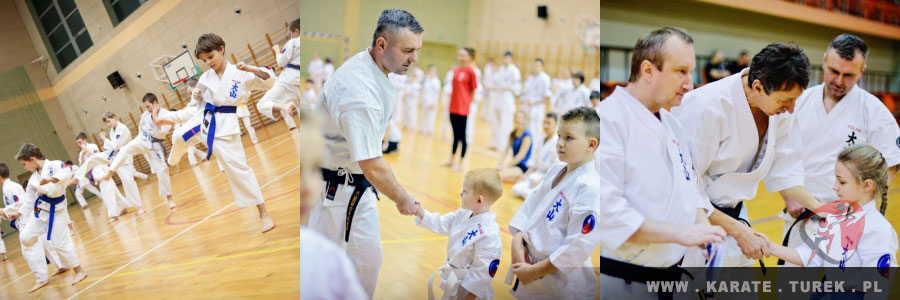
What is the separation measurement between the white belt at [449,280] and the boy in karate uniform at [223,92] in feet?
3.38

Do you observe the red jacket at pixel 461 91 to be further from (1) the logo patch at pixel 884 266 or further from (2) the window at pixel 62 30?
(1) the logo patch at pixel 884 266

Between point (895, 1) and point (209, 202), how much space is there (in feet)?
11.8

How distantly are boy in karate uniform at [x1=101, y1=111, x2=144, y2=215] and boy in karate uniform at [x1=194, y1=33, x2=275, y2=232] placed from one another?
389 millimetres

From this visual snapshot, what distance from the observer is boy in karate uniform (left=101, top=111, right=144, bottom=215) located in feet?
8.41

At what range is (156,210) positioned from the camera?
2.61m

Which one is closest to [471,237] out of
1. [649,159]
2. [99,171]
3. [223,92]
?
[649,159]

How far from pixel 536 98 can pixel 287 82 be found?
22.3 feet

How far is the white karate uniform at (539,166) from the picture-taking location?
4.29 metres

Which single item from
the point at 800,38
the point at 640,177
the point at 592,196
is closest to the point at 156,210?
the point at 592,196

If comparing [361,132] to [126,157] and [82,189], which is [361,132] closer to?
[126,157]

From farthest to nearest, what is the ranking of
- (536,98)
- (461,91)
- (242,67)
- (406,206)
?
(536,98) < (461,91) < (242,67) < (406,206)

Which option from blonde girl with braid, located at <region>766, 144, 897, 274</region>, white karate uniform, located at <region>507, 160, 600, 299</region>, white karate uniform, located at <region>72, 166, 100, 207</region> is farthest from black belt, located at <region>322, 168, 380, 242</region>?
blonde girl with braid, located at <region>766, 144, 897, 274</region>

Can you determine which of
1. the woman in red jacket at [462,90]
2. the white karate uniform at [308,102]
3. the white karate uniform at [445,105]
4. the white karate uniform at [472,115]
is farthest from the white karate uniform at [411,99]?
the woman in red jacket at [462,90]

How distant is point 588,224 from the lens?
2.20 meters
